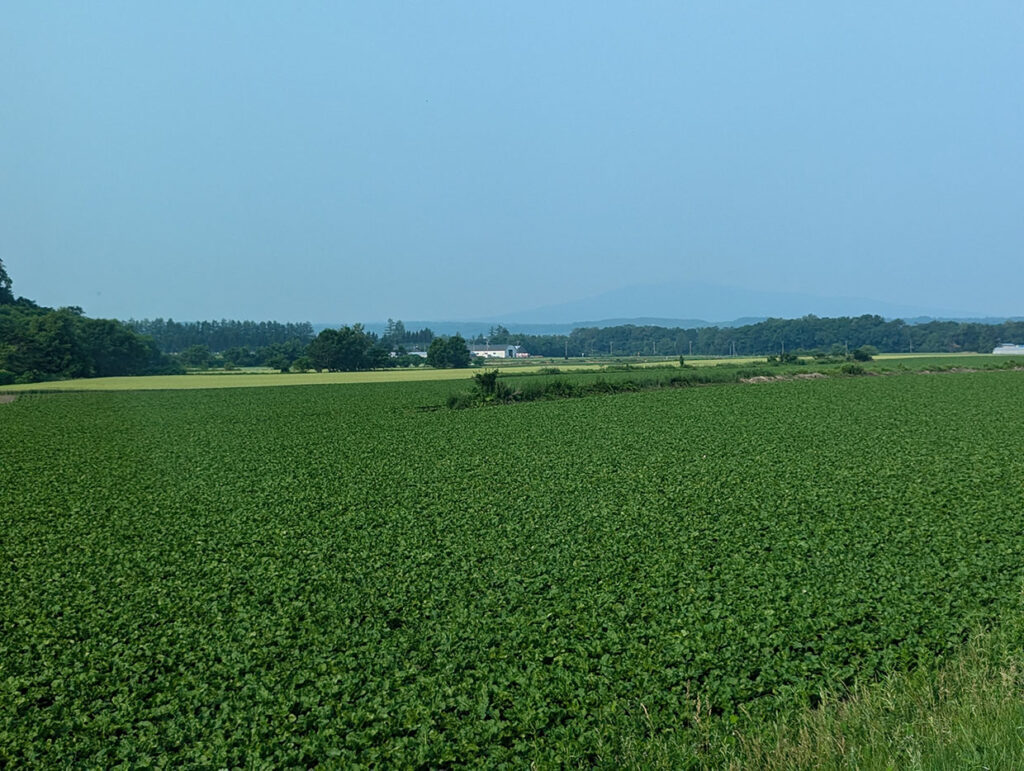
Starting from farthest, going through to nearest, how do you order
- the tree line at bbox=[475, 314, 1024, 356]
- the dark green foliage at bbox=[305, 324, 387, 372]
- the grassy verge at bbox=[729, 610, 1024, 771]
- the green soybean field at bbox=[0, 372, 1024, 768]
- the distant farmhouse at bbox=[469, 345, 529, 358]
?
the distant farmhouse at bbox=[469, 345, 529, 358] → the tree line at bbox=[475, 314, 1024, 356] → the dark green foliage at bbox=[305, 324, 387, 372] → the green soybean field at bbox=[0, 372, 1024, 768] → the grassy verge at bbox=[729, 610, 1024, 771]

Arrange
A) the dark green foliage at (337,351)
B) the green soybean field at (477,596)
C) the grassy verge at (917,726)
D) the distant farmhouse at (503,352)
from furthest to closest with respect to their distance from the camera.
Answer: the distant farmhouse at (503,352) → the dark green foliage at (337,351) → the green soybean field at (477,596) → the grassy verge at (917,726)

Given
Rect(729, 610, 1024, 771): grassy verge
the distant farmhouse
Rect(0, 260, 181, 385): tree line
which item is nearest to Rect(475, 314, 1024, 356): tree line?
the distant farmhouse

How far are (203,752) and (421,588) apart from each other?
412 cm

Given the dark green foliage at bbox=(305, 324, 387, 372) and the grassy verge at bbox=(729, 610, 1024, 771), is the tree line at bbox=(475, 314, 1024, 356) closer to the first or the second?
the dark green foliage at bbox=(305, 324, 387, 372)

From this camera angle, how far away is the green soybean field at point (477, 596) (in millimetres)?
6645

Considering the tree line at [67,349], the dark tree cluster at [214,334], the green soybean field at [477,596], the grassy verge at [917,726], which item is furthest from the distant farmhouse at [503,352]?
the grassy verge at [917,726]

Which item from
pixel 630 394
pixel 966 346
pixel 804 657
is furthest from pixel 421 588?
pixel 966 346

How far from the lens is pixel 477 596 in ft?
31.9

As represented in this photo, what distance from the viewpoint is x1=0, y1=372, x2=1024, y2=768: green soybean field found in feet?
21.8

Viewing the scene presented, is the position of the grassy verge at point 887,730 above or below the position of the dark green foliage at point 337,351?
below

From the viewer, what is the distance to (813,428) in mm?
26625

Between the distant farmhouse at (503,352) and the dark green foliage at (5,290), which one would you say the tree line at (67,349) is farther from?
the distant farmhouse at (503,352)

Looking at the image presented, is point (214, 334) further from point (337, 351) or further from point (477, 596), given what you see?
point (477, 596)

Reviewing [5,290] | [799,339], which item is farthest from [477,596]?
[799,339]
